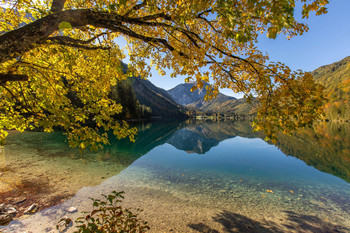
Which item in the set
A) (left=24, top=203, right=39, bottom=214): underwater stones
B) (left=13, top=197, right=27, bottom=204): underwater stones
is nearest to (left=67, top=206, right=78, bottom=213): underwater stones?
(left=24, top=203, right=39, bottom=214): underwater stones

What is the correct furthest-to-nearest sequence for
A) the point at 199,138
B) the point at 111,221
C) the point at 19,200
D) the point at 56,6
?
1. the point at 199,138
2. the point at 19,200
3. the point at 111,221
4. the point at 56,6

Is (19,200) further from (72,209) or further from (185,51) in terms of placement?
(185,51)

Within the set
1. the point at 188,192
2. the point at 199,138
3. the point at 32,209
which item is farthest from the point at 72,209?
the point at 199,138

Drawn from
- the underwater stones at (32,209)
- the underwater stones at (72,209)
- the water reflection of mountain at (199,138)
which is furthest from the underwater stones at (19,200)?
the water reflection of mountain at (199,138)

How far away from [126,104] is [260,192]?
69.8 metres

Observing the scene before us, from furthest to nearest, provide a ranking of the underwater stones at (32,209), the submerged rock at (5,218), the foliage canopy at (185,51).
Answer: the underwater stones at (32,209) → the submerged rock at (5,218) → the foliage canopy at (185,51)

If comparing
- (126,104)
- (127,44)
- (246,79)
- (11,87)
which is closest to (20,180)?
(11,87)

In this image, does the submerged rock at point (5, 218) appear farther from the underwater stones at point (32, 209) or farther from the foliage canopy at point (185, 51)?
the foliage canopy at point (185, 51)

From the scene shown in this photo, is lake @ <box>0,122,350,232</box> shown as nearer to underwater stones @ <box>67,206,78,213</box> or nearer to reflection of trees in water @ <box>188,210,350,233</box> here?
reflection of trees in water @ <box>188,210,350,233</box>

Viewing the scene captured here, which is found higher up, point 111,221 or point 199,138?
point 111,221

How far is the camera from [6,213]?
7699 mm

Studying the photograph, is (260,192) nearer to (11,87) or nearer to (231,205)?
(231,205)

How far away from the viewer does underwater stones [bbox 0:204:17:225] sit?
7252 mm

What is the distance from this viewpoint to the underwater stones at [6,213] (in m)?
7.25
